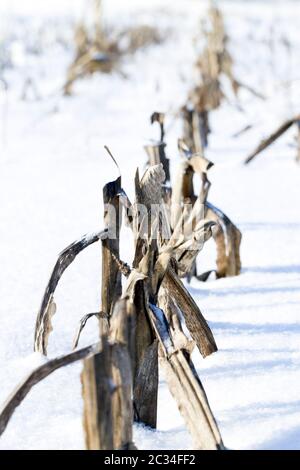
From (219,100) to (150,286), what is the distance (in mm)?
3462

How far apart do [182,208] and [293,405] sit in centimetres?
58

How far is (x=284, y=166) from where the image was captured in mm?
2447

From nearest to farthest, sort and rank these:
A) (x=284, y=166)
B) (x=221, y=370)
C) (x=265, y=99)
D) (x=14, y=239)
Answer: (x=221, y=370) < (x=14, y=239) < (x=284, y=166) < (x=265, y=99)

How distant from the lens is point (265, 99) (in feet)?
12.8

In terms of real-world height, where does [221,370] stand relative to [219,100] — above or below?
below

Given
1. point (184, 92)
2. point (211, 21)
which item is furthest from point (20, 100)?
point (211, 21)

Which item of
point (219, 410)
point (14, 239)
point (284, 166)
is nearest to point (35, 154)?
point (284, 166)

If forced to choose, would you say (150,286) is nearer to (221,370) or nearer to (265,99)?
(221,370)

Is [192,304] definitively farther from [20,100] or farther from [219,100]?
[20,100]

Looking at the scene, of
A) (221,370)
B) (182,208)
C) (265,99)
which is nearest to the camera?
(221,370)
